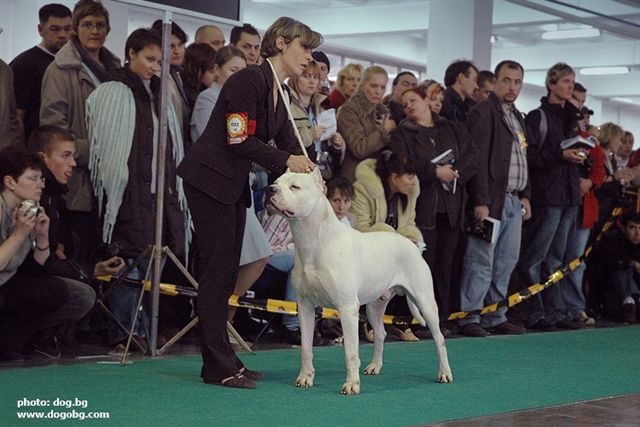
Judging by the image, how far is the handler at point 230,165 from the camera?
16.9 ft

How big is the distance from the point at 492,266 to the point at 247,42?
2.83 metres

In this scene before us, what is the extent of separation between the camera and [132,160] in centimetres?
675

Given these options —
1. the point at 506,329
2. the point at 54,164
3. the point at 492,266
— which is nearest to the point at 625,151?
the point at 492,266

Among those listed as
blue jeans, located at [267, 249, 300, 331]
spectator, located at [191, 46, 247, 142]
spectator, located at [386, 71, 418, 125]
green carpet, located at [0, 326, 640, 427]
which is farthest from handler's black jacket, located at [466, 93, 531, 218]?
spectator, located at [191, 46, 247, 142]

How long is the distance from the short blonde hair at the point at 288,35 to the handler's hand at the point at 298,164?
0.60 m

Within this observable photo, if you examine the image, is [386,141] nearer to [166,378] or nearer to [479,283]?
[479,283]

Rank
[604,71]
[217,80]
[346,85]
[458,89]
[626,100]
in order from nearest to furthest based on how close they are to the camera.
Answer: [217,80]
[346,85]
[458,89]
[604,71]
[626,100]

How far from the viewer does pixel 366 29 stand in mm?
17266

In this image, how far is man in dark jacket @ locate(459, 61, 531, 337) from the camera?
8664mm

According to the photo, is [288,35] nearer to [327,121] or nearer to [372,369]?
[372,369]

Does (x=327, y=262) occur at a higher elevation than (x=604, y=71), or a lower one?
lower

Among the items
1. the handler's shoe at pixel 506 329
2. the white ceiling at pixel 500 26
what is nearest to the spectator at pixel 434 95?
the handler's shoe at pixel 506 329

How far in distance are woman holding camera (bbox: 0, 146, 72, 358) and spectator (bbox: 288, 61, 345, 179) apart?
1684mm

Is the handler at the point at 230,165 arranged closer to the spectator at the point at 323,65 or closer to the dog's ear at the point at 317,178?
the dog's ear at the point at 317,178
